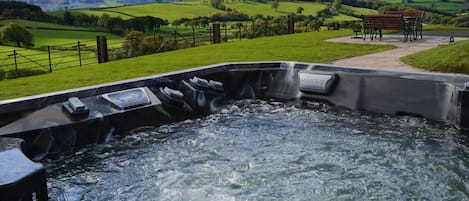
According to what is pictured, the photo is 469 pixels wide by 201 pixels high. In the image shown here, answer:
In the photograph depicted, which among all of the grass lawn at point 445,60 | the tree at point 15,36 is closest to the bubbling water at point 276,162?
the grass lawn at point 445,60

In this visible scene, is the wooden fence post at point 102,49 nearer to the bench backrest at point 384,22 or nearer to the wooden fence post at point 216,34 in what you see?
the wooden fence post at point 216,34

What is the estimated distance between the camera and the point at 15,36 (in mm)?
19281

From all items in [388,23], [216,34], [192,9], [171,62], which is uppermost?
[192,9]

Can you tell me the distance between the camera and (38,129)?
3918mm

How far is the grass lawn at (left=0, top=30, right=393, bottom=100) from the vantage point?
A: 6723mm

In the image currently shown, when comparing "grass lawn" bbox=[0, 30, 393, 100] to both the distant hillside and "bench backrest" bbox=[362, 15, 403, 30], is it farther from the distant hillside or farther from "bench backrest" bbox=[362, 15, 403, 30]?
the distant hillside

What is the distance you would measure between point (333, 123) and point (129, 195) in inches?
98.0

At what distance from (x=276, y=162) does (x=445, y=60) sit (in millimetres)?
4104

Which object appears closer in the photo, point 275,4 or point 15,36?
point 15,36

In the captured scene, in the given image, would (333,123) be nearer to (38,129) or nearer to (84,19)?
(38,129)

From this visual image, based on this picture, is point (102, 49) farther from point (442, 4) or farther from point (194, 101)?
point (442, 4)

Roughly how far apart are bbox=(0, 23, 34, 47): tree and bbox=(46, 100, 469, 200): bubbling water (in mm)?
15647

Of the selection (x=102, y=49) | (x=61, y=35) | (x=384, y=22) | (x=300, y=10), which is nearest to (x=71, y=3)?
(x=61, y=35)

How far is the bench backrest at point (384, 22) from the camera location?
33.9ft
